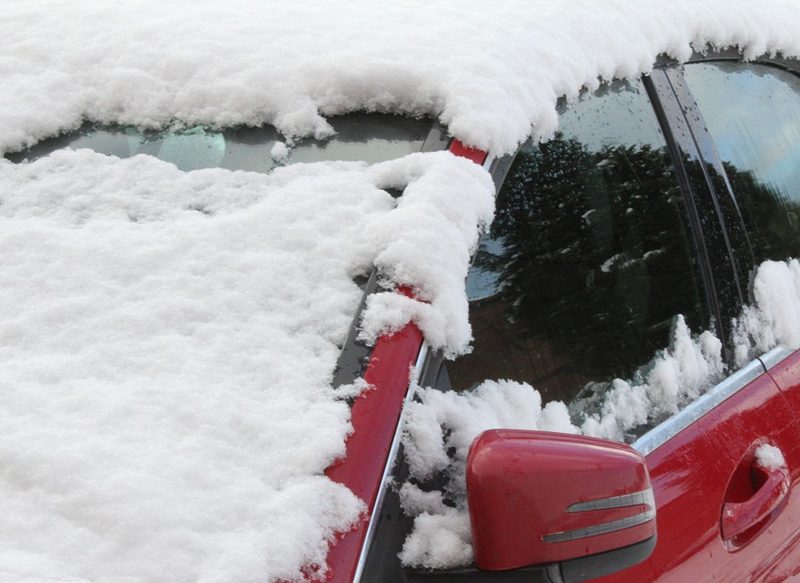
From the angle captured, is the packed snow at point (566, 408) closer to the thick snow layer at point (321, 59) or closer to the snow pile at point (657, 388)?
the snow pile at point (657, 388)

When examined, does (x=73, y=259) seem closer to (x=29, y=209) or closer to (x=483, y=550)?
(x=29, y=209)

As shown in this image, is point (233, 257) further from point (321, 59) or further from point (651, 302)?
point (651, 302)

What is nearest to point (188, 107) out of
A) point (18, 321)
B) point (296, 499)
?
point (18, 321)

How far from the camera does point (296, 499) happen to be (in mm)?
1110

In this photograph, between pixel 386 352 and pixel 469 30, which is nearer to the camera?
pixel 386 352

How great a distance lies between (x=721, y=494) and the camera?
1696mm

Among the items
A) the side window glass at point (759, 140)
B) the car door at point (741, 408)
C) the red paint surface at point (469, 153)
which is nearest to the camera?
the red paint surface at point (469, 153)

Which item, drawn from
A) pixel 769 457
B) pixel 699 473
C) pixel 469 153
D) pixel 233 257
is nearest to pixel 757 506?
pixel 769 457

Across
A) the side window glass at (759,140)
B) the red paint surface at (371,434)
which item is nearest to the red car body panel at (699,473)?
the red paint surface at (371,434)

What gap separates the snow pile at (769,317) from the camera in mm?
Answer: 2004

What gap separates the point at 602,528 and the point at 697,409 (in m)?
0.66

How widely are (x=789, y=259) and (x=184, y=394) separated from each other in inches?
64.7

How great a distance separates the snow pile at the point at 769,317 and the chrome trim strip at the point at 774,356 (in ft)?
0.03

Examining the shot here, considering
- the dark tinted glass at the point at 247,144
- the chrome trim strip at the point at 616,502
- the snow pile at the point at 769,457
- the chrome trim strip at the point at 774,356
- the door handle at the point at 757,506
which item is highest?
the dark tinted glass at the point at 247,144
